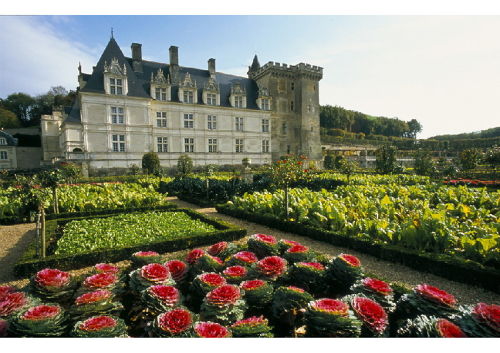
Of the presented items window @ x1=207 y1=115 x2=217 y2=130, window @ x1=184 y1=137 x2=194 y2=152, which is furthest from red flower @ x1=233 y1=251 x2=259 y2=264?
window @ x1=207 y1=115 x2=217 y2=130

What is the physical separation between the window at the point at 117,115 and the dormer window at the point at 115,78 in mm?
1439

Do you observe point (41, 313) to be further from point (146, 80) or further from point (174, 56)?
point (174, 56)

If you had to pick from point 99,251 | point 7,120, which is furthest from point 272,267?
point 7,120

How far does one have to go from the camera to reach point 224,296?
236cm

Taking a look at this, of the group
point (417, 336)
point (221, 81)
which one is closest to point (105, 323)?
point (417, 336)

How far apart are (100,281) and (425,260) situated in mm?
5217

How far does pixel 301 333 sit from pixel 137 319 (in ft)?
5.65

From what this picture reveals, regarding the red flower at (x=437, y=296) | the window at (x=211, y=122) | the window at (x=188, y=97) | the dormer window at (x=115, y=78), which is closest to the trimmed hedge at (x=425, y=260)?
the red flower at (x=437, y=296)

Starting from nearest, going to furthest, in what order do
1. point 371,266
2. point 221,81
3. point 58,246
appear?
point 371,266 → point 58,246 → point 221,81

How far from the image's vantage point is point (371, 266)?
5.16m

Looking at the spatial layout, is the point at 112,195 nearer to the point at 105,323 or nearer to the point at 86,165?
the point at 105,323

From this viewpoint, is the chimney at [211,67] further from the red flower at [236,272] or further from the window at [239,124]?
the red flower at [236,272]

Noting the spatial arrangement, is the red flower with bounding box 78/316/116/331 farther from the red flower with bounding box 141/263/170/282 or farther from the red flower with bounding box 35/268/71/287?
the red flower with bounding box 35/268/71/287

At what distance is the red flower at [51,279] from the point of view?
2.73 m
